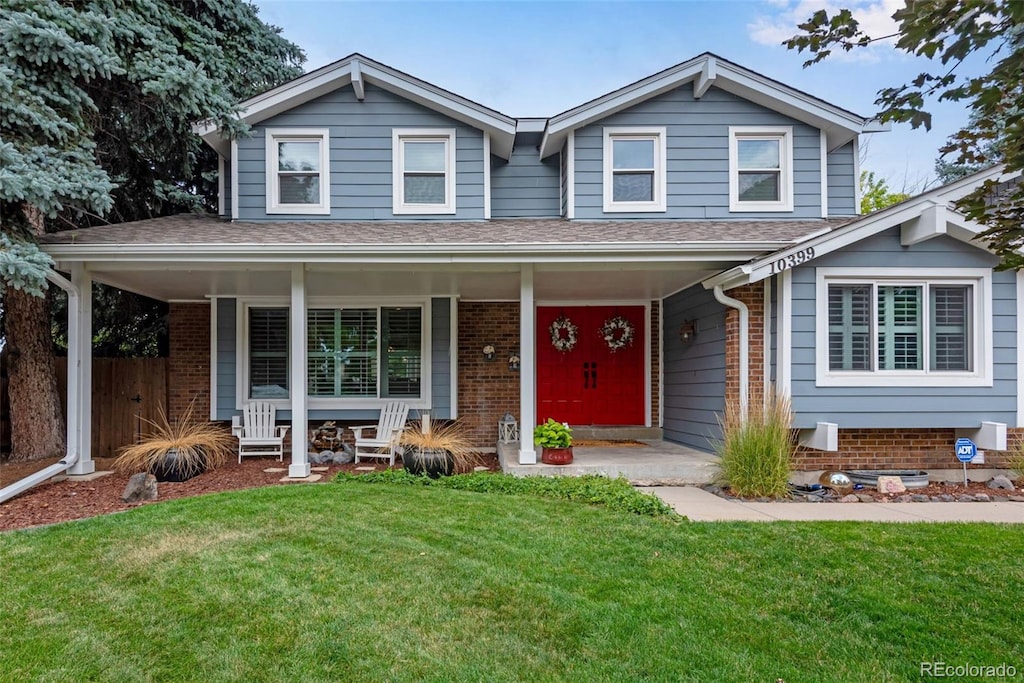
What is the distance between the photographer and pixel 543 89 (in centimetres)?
1571

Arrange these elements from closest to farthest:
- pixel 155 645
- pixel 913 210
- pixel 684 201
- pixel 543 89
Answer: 1. pixel 155 645
2. pixel 913 210
3. pixel 684 201
4. pixel 543 89

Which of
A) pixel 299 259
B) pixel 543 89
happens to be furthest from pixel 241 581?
pixel 543 89

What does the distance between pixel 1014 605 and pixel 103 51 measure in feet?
29.5

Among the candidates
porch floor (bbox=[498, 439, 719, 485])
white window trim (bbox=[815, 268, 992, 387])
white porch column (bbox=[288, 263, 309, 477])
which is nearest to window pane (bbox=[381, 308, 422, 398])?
white porch column (bbox=[288, 263, 309, 477])

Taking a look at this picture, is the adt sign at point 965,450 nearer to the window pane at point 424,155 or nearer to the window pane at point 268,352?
the window pane at point 424,155

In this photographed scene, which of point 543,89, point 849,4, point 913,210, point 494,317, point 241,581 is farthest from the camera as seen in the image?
point 543,89

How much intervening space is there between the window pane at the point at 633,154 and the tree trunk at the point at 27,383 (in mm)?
8185

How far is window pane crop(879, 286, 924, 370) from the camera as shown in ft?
20.1

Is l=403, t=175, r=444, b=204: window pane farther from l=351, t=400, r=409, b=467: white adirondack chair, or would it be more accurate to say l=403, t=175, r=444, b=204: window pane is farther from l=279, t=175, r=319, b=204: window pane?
l=351, t=400, r=409, b=467: white adirondack chair

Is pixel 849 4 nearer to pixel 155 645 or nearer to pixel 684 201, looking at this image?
pixel 155 645

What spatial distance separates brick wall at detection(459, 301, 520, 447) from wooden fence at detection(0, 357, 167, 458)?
4.65 m

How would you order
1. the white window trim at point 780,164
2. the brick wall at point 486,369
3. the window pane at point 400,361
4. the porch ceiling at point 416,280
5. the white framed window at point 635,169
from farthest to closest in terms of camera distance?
the brick wall at point 486,369 → the window pane at point 400,361 → the white framed window at point 635,169 → the white window trim at point 780,164 → the porch ceiling at point 416,280

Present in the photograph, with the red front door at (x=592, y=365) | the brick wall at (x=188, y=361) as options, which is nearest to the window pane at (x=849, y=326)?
the red front door at (x=592, y=365)

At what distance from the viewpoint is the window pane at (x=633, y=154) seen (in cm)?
827
